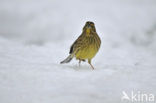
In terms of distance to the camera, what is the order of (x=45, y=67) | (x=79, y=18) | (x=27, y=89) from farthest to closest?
1. (x=79, y=18)
2. (x=45, y=67)
3. (x=27, y=89)

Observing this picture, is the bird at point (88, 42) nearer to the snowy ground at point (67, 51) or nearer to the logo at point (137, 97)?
the snowy ground at point (67, 51)

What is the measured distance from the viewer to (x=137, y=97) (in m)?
5.00

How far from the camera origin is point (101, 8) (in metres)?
14.4

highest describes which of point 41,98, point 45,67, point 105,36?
point 105,36

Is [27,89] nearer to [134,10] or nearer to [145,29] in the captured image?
[145,29]

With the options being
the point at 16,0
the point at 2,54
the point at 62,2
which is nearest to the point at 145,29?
the point at 62,2

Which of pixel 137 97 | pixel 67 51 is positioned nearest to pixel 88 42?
pixel 137 97

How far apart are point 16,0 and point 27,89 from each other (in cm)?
1037

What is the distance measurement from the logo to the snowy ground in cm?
8

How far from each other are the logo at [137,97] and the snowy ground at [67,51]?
0.26 feet

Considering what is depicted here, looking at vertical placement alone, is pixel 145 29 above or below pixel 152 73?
above

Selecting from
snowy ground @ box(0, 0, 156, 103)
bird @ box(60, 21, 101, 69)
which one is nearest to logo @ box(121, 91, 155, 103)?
snowy ground @ box(0, 0, 156, 103)

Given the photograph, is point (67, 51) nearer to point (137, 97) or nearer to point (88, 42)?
point (88, 42)

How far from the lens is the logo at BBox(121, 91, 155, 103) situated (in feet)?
16.1
